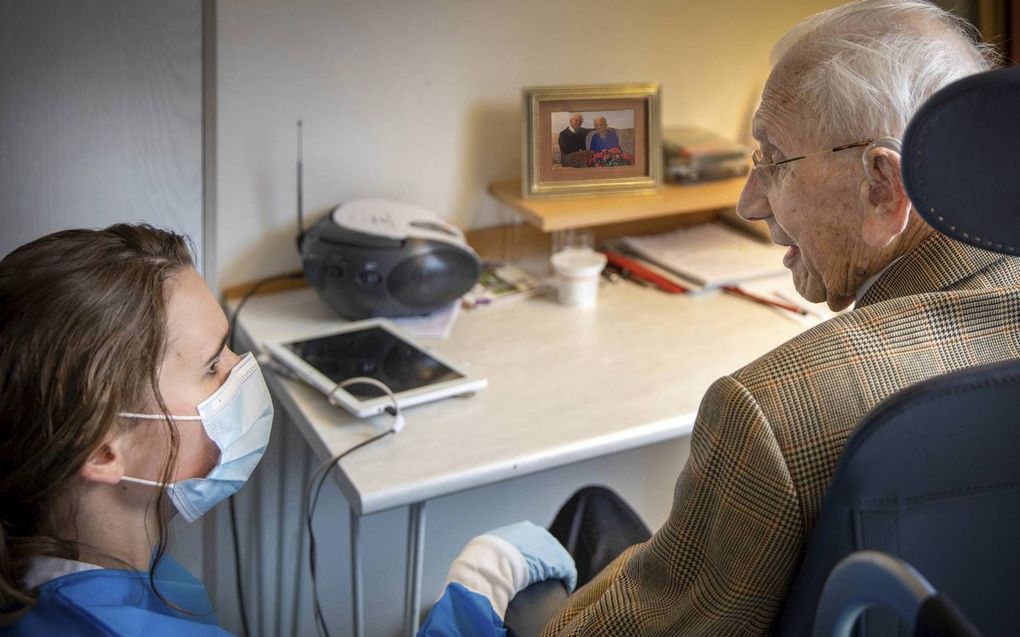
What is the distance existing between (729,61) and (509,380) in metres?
0.95

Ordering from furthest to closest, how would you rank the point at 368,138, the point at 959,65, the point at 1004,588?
the point at 368,138 < the point at 959,65 < the point at 1004,588

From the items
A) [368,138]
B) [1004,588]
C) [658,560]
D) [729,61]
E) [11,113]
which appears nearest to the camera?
[1004,588]

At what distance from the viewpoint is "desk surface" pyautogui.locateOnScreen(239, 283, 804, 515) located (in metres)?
1.40

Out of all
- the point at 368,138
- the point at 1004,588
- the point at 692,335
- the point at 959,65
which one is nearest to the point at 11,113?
the point at 368,138

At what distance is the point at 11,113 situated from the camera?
1593 millimetres

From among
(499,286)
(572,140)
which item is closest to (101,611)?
(572,140)

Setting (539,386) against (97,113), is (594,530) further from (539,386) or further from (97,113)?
(97,113)

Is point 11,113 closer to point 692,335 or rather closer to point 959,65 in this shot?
point 692,335

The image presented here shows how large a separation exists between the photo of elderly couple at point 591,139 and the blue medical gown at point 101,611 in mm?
874

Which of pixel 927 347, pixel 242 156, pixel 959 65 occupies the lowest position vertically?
pixel 927 347

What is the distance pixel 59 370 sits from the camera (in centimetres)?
92

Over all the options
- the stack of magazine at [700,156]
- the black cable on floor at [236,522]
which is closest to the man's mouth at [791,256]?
the stack of magazine at [700,156]

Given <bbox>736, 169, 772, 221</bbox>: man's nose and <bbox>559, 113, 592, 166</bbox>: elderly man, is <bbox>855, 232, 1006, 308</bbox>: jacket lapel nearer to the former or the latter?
<bbox>736, 169, 772, 221</bbox>: man's nose

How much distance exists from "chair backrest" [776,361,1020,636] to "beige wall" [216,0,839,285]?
1.25 metres
